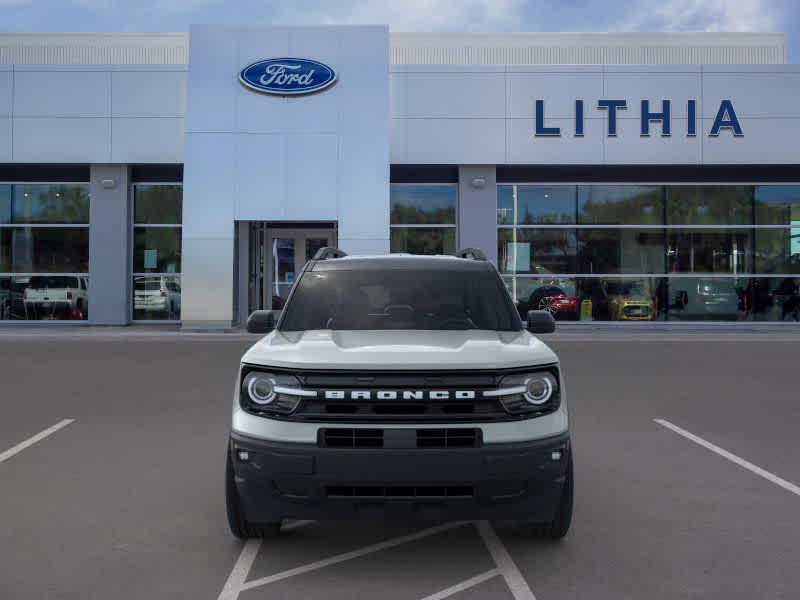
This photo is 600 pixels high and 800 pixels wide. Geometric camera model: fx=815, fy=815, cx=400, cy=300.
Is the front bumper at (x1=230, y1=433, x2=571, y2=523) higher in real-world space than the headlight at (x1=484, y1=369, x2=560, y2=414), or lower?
lower

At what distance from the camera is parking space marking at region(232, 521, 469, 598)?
13.6 ft

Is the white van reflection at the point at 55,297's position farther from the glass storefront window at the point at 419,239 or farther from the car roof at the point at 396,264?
the car roof at the point at 396,264

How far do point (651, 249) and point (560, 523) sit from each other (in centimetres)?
2199

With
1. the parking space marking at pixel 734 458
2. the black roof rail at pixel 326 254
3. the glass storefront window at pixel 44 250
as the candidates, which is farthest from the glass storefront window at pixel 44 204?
the parking space marking at pixel 734 458

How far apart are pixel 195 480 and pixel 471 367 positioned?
10.0ft

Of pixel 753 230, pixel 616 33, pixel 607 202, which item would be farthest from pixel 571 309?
pixel 616 33

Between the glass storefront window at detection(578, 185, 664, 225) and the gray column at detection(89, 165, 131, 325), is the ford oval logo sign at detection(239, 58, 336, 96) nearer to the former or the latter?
the gray column at detection(89, 165, 131, 325)

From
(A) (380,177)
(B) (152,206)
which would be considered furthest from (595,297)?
(B) (152,206)

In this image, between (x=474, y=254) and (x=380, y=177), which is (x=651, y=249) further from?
(x=474, y=254)

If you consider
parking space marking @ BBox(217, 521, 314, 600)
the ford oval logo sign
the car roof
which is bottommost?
parking space marking @ BBox(217, 521, 314, 600)

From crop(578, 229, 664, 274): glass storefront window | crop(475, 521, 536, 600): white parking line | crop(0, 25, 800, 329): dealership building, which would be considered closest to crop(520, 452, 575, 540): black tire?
crop(475, 521, 536, 600): white parking line

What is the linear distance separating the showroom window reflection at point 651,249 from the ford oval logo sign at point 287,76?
651 cm

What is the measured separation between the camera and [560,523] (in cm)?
467

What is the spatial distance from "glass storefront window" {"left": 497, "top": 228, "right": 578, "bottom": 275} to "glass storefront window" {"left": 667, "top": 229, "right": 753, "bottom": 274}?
321 centimetres
